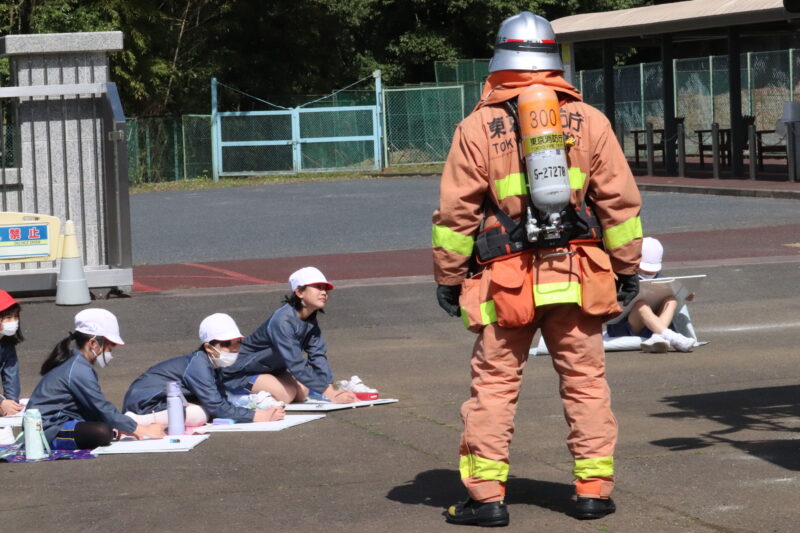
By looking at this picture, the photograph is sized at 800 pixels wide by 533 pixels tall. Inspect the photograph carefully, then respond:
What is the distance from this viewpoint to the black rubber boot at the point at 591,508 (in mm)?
5324

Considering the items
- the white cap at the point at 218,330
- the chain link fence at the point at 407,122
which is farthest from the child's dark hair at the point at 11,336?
the chain link fence at the point at 407,122

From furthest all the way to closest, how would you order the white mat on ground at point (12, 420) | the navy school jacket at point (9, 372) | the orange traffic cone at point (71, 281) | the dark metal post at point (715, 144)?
the dark metal post at point (715, 144) → the orange traffic cone at point (71, 281) → the navy school jacket at point (9, 372) → the white mat on ground at point (12, 420)

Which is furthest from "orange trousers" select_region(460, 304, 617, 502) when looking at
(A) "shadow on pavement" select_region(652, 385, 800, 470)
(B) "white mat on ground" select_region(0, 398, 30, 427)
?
(B) "white mat on ground" select_region(0, 398, 30, 427)

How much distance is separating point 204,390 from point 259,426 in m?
0.40

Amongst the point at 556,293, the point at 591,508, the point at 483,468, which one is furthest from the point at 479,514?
the point at 556,293

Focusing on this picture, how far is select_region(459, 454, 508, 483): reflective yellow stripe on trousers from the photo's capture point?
17.4ft

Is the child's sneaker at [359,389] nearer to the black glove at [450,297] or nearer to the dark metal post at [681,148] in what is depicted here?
the black glove at [450,297]

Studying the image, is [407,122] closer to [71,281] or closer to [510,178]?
[71,281]

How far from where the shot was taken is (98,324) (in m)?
7.26

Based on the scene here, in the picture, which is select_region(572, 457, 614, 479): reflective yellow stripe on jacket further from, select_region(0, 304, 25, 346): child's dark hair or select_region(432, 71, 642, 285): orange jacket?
select_region(0, 304, 25, 346): child's dark hair

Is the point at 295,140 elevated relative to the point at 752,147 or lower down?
elevated

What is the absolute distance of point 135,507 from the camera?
5812 mm

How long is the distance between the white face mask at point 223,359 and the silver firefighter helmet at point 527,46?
3.07 metres

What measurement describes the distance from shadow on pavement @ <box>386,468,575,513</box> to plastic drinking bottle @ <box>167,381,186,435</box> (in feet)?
5.93
